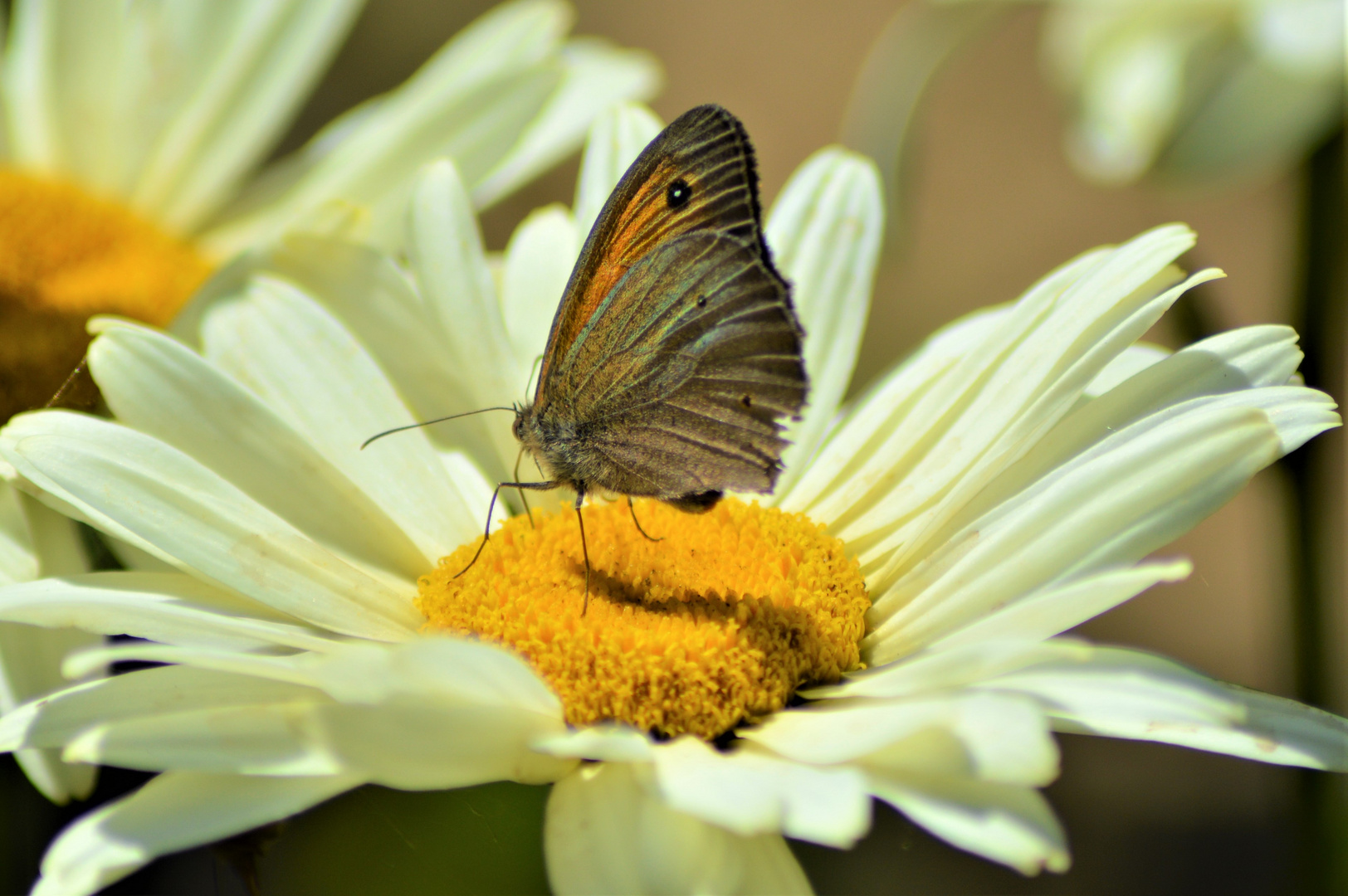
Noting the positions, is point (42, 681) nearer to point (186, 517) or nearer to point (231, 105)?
point (186, 517)

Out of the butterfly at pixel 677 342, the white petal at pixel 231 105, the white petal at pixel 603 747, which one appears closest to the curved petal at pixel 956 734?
the white petal at pixel 603 747

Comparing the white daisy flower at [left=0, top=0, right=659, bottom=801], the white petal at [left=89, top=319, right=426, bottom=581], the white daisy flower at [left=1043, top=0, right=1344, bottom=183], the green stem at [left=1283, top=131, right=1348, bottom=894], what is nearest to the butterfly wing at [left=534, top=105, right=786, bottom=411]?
the white petal at [left=89, top=319, right=426, bottom=581]

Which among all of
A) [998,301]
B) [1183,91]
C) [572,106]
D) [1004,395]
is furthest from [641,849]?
[998,301]

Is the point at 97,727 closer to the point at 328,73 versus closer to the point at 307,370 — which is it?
the point at 307,370

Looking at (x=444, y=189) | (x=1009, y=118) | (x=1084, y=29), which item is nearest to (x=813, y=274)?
(x=444, y=189)

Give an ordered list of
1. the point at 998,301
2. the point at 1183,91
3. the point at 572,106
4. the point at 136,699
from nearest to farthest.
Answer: the point at 136,699 → the point at 572,106 → the point at 1183,91 → the point at 998,301

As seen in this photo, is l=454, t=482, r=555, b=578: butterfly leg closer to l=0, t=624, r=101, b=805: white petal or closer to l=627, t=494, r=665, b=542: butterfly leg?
l=627, t=494, r=665, b=542: butterfly leg

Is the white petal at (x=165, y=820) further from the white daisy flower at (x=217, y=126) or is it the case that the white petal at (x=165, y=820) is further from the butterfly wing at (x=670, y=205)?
the white daisy flower at (x=217, y=126)
